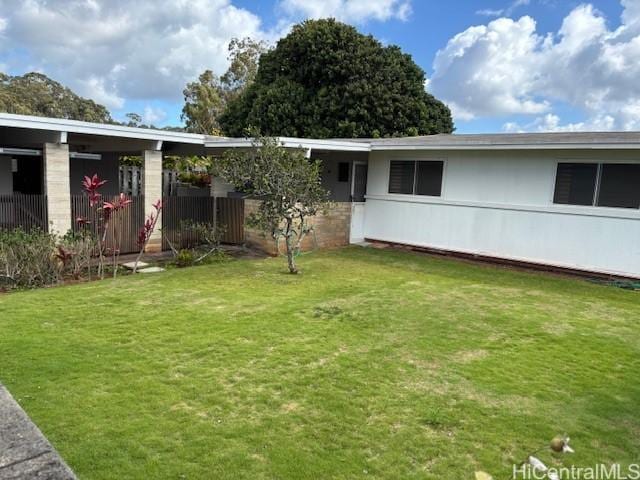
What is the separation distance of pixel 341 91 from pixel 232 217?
12.7 m

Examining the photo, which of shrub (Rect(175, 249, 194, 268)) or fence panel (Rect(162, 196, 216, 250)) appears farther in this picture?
fence panel (Rect(162, 196, 216, 250))

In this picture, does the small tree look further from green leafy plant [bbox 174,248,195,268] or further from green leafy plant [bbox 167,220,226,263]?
green leafy plant [bbox 167,220,226,263]

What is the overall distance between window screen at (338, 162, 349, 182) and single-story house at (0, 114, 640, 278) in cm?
3

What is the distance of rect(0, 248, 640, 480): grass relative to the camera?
3166 millimetres

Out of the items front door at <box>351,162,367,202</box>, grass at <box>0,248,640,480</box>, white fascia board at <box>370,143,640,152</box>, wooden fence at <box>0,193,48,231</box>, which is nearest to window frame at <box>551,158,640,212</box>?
white fascia board at <box>370,143,640,152</box>

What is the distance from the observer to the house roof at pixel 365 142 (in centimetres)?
856

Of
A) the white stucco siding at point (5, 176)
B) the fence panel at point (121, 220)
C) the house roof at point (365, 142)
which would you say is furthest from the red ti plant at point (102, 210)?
the white stucco siding at point (5, 176)

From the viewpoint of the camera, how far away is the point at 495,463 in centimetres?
311

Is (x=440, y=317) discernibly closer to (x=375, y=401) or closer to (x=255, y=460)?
(x=375, y=401)

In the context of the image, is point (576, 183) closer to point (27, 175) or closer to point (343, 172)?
point (343, 172)

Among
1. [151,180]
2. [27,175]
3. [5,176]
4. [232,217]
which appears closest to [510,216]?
Result: [232,217]

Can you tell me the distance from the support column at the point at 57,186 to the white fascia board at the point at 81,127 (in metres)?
0.45

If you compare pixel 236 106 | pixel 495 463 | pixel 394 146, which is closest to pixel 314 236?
pixel 394 146

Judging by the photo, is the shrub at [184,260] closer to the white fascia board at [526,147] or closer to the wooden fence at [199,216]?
the wooden fence at [199,216]
